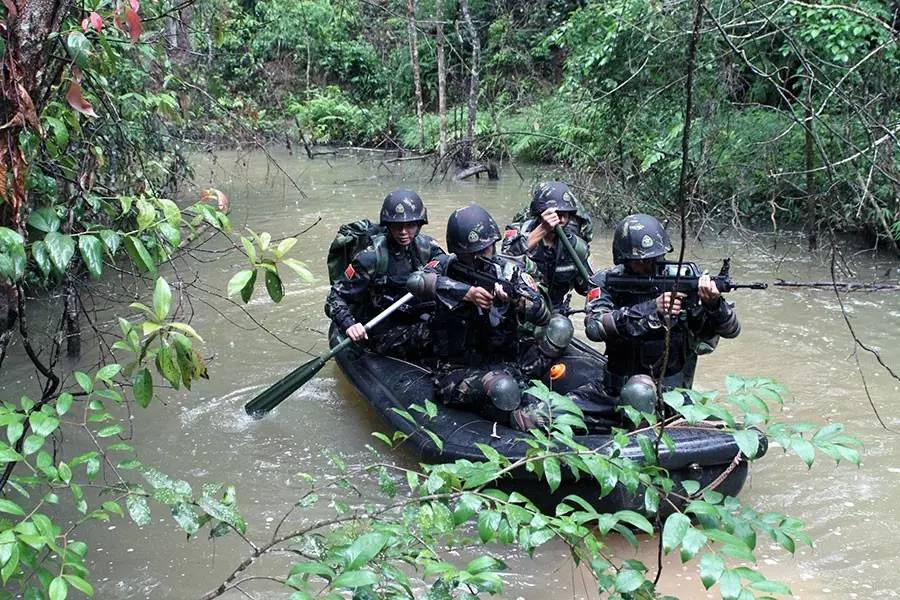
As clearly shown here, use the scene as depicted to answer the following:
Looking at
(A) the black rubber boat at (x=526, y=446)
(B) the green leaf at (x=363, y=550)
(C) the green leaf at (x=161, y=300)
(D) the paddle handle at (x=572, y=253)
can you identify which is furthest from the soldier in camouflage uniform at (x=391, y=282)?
(B) the green leaf at (x=363, y=550)

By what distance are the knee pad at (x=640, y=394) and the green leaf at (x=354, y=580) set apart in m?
2.80

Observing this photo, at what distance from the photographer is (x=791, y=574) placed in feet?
13.4

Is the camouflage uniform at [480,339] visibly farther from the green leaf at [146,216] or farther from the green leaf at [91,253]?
the green leaf at [91,253]

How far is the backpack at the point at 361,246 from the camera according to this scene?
19.3ft

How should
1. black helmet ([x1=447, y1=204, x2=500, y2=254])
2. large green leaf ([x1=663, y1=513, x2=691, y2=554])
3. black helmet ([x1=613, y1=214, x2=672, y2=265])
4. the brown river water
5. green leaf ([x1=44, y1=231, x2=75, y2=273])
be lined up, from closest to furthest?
large green leaf ([x1=663, y1=513, x2=691, y2=554]) < green leaf ([x1=44, y1=231, x2=75, y2=273]) < the brown river water < black helmet ([x1=613, y1=214, x2=672, y2=265]) < black helmet ([x1=447, y1=204, x2=500, y2=254])

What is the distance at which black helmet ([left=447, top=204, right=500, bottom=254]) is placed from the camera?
190 inches

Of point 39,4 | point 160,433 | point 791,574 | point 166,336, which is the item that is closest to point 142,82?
point 160,433

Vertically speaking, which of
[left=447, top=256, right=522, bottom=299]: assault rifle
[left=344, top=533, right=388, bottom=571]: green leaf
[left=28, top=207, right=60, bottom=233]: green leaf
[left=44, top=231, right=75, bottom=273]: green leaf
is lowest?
[left=447, top=256, right=522, bottom=299]: assault rifle

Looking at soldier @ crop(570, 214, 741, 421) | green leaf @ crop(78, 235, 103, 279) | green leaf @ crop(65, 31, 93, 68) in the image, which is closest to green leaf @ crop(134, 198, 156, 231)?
green leaf @ crop(78, 235, 103, 279)

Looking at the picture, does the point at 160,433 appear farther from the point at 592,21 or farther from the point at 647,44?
the point at 592,21

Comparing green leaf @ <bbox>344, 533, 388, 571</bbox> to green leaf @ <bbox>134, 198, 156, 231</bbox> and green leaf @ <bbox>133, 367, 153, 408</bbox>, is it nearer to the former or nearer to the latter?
green leaf @ <bbox>133, 367, 153, 408</bbox>

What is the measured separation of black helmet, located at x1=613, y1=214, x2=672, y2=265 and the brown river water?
157 cm

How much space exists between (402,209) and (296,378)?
1384mm

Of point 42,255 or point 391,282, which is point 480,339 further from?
point 42,255
